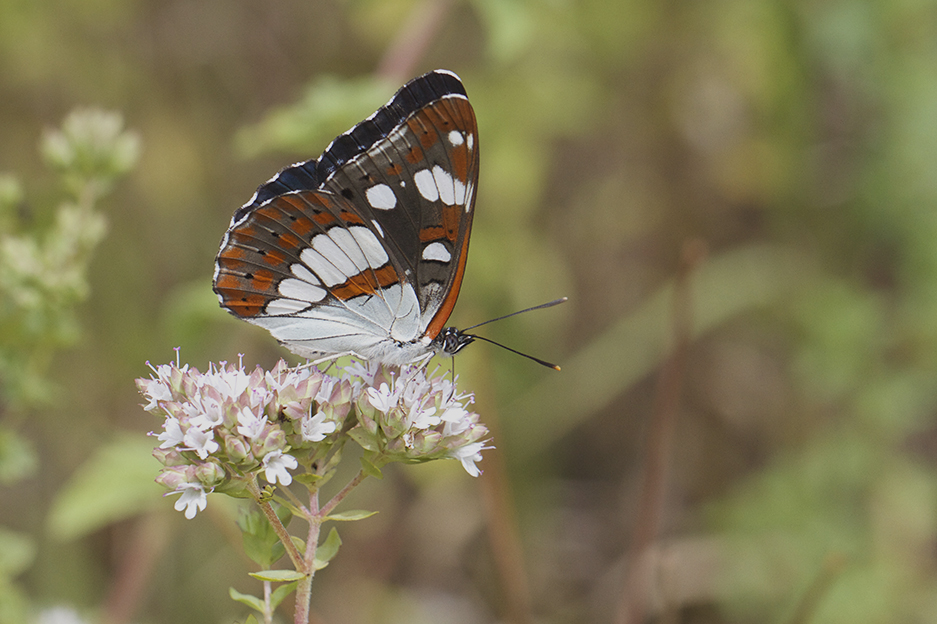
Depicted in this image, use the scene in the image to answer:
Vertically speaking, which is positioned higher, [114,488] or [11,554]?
[114,488]

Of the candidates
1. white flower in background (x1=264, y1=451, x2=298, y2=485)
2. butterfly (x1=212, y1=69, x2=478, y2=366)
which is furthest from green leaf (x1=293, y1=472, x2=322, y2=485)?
butterfly (x1=212, y1=69, x2=478, y2=366)

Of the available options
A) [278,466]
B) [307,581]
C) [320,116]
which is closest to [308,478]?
[278,466]

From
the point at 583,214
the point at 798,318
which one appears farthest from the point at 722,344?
the point at 583,214

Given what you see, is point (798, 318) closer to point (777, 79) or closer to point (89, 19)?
point (777, 79)

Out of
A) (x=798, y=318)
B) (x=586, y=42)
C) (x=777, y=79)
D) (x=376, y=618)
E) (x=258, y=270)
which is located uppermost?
(x=586, y=42)

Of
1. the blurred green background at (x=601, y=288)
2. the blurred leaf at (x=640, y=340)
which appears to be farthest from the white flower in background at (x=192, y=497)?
the blurred leaf at (x=640, y=340)

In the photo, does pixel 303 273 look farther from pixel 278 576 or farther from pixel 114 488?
pixel 278 576

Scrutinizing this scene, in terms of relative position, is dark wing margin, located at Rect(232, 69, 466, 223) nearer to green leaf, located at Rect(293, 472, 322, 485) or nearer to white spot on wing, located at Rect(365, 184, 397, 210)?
white spot on wing, located at Rect(365, 184, 397, 210)
